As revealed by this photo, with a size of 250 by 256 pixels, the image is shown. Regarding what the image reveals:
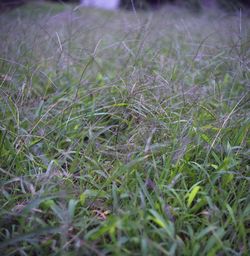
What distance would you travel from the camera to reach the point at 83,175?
1.52 m

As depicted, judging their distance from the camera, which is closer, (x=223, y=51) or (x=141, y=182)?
(x=141, y=182)

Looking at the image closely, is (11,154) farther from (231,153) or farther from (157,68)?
(157,68)

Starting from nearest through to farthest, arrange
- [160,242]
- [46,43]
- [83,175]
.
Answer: [160,242] < [83,175] < [46,43]

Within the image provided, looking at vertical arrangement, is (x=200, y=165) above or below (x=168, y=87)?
below

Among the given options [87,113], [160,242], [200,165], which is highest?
[87,113]

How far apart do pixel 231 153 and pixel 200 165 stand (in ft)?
0.57

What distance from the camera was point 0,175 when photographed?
1.54 meters

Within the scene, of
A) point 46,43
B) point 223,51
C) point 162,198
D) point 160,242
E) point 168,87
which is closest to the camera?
point 160,242

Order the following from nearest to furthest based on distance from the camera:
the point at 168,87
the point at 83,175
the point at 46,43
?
1. the point at 83,175
2. the point at 168,87
3. the point at 46,43

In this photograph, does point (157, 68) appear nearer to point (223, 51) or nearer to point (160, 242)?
point (223, 51)

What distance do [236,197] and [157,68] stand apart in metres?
1.17

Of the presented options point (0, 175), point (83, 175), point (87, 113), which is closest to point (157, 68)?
point (87, 113)

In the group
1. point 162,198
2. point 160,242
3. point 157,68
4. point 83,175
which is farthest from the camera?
point 157,68

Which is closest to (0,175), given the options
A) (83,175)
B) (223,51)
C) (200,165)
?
(83,175)
